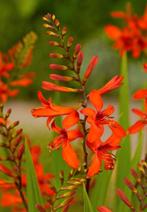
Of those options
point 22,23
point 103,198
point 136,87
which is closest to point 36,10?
point 22,23

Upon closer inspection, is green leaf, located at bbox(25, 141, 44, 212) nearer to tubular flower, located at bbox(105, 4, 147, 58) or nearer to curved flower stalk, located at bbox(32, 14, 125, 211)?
curved flower stalk, located at bbox(32, 14, 125, 211)

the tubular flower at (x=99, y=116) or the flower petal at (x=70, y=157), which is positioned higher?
the tubular flower at (x=99, y=116)

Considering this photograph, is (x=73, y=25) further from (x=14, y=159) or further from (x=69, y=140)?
(x=69, y=140)

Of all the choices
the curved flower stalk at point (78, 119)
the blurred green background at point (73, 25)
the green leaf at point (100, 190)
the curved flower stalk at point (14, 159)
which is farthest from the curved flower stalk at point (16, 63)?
the blurred green background at point (73, 25)

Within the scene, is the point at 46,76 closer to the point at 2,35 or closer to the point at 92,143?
the point at 2,35

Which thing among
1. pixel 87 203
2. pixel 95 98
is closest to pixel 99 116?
pixel 95 98

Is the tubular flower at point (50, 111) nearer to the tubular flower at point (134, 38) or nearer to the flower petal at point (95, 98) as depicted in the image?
the flower petal at point (95, 98)
